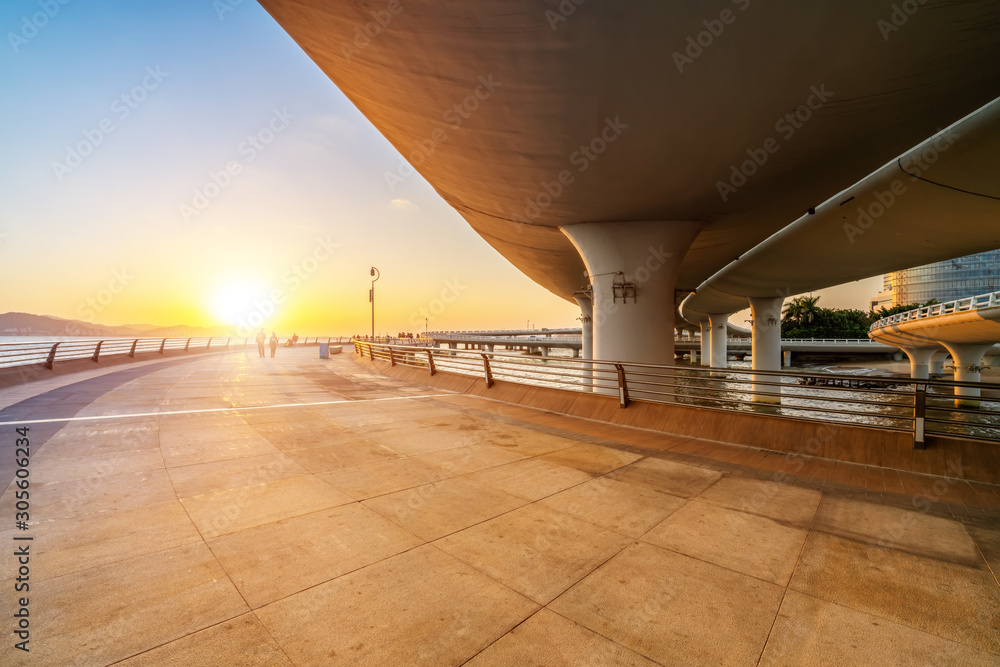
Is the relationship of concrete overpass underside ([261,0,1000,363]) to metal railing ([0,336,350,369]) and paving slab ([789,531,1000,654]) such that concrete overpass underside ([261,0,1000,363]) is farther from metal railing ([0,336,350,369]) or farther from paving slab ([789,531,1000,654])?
metal railing ([0,336,350,369])

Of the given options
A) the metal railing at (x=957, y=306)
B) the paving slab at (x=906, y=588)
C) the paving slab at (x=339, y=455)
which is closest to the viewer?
the paving slab at (x=906, y=588)

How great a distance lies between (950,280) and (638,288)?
17189cm

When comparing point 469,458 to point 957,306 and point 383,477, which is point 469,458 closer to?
point 383,477

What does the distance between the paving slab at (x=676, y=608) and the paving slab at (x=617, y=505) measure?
61cm

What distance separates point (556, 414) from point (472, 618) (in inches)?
272

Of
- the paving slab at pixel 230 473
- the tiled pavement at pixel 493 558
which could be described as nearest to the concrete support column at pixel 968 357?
the tiled pavement at pixel 493 558

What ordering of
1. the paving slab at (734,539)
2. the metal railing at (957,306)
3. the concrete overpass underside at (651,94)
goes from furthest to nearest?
the metal railing at (957,306) < the concrete overpass underside at (651,94) < the paving slab at (734,539)

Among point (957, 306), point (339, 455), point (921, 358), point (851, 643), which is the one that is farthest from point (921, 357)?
point (339, 455)

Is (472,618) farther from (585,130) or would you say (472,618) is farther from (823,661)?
(585,130)

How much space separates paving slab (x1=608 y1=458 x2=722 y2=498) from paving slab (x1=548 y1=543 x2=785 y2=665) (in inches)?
64.3

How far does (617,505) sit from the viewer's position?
4.33 m

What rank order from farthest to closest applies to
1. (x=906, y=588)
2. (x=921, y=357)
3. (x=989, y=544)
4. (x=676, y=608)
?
(x=921, y=357) < (x=989, y=544) < (x=906, y=588) < (x=676, y=608)

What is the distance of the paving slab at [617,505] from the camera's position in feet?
12.8

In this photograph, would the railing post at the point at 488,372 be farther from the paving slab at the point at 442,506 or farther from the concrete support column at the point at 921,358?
the concrete support column at the point at 921,358
